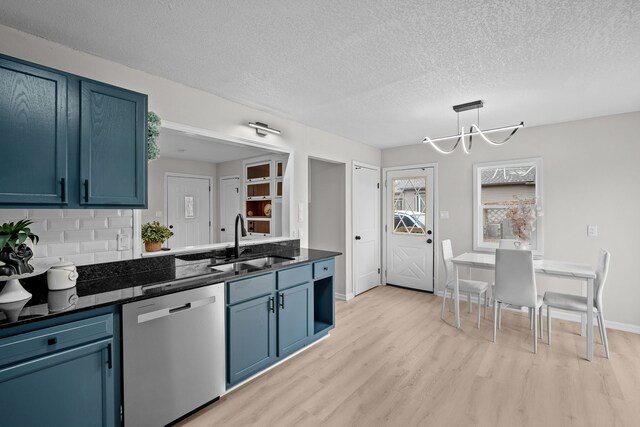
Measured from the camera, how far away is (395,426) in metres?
1.92

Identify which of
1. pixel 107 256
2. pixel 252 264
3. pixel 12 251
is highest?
pixel 12 251

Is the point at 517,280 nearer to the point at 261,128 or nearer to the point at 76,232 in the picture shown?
the point at 261,128

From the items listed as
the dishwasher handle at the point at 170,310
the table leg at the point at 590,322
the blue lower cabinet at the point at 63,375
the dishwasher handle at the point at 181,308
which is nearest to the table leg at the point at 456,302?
the table leg at the point at 590,322

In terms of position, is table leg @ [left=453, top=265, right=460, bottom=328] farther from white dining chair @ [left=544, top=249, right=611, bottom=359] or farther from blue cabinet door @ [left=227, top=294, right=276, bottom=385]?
blue cabinet door @ [left=227, top=294, right=276, bottom=385]

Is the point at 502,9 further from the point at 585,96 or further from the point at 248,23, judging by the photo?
the point at 585,96

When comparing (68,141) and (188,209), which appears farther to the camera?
(188,209)

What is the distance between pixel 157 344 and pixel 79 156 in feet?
4.01

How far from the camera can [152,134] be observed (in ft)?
7.30

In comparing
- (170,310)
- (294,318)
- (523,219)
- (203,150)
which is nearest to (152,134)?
(170,310)

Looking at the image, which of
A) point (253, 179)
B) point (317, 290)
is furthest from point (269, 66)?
point (317, 290)

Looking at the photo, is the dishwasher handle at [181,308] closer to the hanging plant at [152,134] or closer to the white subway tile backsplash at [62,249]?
the white subway tile backsplash at [62,249]

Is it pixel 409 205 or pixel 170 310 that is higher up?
pixel 409 205

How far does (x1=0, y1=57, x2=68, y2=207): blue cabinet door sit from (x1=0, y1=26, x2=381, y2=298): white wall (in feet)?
1.26

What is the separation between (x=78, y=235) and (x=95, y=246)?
5.0 inches
